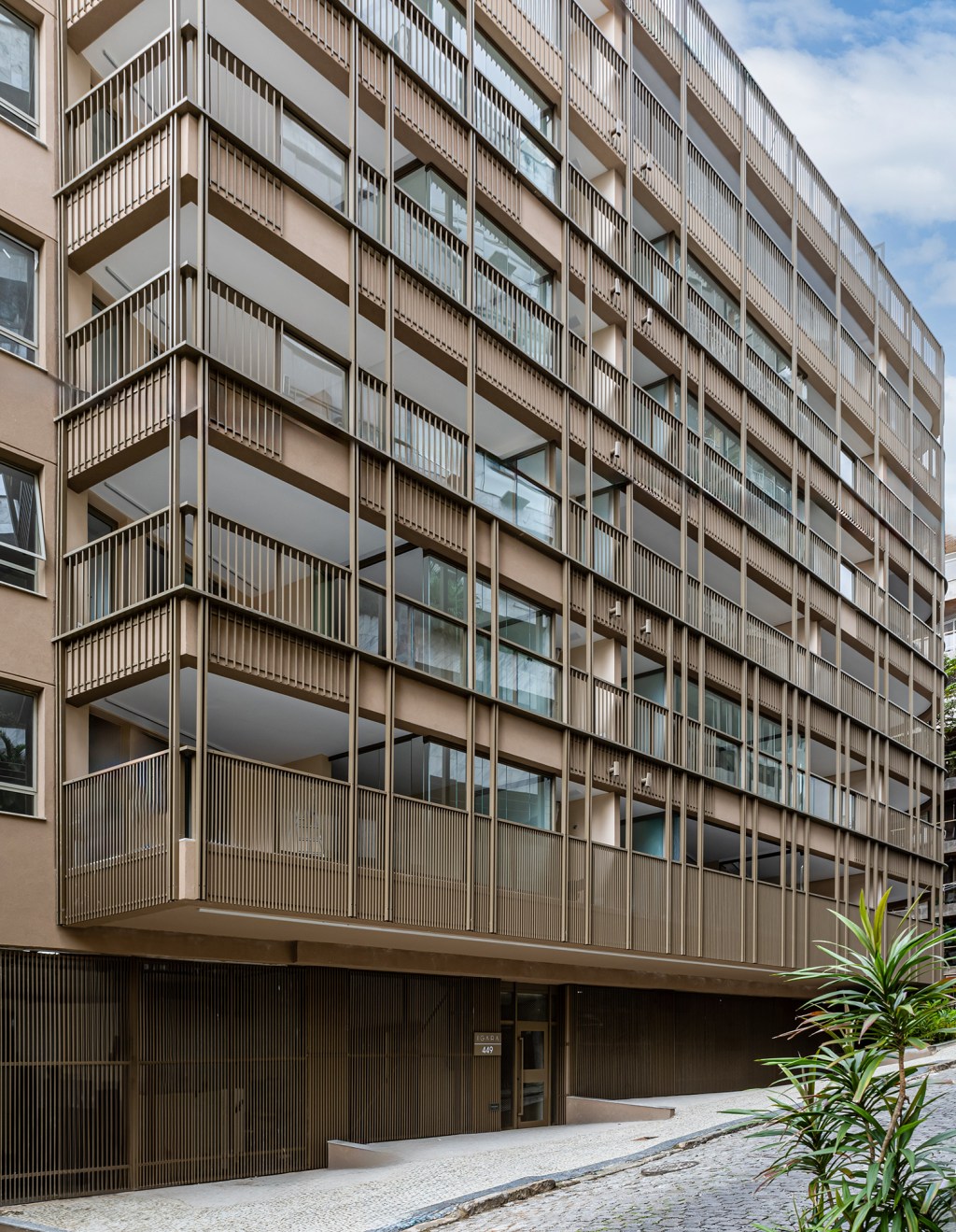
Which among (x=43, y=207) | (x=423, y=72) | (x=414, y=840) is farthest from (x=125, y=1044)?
(x=423, y=72)

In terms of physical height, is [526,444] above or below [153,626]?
above

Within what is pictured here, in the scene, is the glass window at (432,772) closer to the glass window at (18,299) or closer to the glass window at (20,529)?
the glass window at (20,529)

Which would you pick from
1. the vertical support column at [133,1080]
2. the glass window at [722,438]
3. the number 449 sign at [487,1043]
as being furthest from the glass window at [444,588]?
the glass window at [722,438]

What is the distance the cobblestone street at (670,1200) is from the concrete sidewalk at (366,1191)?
31.3 inches

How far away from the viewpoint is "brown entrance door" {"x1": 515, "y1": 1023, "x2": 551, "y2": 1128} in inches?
1039

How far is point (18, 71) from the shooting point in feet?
66.5

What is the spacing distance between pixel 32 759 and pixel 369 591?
5.48m

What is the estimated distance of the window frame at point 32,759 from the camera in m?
18.4

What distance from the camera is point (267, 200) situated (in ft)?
67.5

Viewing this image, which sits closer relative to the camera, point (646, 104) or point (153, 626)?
point (153, 626)

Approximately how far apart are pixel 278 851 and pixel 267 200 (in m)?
9.44

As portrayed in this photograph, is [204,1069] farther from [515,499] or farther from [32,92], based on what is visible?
[32,92]

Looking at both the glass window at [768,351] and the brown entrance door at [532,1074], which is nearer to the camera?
the brown entrance door at [532,1074]

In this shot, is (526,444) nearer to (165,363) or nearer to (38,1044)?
(165,363)
